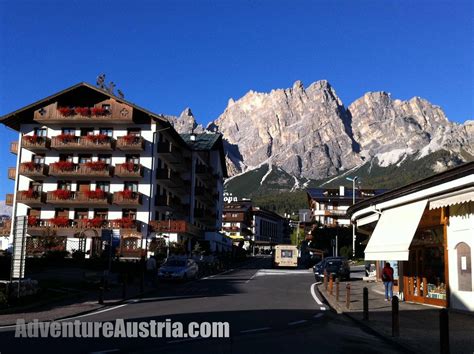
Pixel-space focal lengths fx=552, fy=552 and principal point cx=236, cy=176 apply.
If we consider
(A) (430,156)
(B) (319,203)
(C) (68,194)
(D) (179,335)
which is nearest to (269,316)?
(D) (179,335)

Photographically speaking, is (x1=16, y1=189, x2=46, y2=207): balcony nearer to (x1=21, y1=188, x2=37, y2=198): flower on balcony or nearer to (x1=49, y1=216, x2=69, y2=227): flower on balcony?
(x1=21, y1=188, x2=37, y2=198): flower on balcony

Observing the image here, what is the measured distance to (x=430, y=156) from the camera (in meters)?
196

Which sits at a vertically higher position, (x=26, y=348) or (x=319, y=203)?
(x=319, y=203)

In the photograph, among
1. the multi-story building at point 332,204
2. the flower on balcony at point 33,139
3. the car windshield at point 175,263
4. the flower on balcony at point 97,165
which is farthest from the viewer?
the multi-story building at point 332,204

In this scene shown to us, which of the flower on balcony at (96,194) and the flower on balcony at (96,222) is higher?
the flower on balcony at (96,194)

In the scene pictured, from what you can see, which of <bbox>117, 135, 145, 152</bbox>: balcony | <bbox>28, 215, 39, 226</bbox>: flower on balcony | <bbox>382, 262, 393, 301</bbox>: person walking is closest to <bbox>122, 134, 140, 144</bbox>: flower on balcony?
<bbox>117, 135, 145, 152</bbox>: balcony

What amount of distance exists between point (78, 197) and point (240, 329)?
43466 millimetres

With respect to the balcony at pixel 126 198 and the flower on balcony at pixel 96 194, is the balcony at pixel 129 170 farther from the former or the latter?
the flower on balcony at pixel 96 194

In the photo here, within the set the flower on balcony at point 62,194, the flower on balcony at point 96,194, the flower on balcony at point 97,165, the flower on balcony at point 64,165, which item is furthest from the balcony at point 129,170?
the flower on balcony at point 62,194

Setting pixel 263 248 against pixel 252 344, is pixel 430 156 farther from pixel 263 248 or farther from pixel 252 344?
pixel 252 344

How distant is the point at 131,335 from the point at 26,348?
249 centimetres

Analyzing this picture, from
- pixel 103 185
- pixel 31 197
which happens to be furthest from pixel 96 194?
pixel 31 197

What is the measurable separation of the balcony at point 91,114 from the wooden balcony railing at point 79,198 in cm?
740

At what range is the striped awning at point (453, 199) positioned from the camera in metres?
15.9
